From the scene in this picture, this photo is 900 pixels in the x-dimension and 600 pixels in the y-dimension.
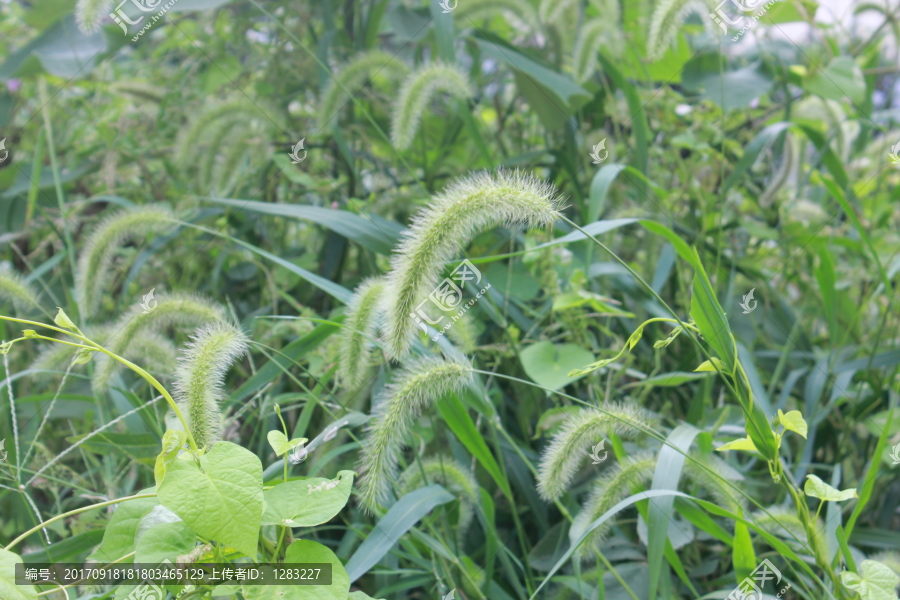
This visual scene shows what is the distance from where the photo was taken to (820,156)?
1429 millimetres

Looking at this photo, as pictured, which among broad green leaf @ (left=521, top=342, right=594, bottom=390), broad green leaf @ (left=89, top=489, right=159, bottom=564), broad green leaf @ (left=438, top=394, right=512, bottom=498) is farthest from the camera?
broad green leaf @ (left=521, top=342, right=594, bottom=390)

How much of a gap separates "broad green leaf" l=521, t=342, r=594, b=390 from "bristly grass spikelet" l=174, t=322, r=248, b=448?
491 mm

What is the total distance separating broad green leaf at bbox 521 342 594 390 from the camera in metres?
0.98

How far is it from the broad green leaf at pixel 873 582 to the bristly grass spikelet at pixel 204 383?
732mm

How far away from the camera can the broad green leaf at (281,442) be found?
1.96ft

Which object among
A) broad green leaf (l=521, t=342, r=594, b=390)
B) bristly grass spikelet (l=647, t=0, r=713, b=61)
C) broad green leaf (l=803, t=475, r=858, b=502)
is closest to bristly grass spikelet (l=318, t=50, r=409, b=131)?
bristly grass spikelet (l=647, t=0, r=713, b=61)

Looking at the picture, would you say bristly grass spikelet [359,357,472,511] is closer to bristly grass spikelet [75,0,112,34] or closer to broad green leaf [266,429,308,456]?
broad green leaf [266,429,308,456]

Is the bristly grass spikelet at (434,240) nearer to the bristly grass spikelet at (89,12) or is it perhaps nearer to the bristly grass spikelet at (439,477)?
the bristly grass spikelet at (439,477)

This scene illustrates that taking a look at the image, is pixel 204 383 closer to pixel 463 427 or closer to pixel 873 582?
pixel 463 427

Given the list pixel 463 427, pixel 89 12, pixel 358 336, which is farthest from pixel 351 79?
pixel 463 427

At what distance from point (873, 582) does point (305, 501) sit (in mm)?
626

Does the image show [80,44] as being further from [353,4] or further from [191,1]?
[353,4]

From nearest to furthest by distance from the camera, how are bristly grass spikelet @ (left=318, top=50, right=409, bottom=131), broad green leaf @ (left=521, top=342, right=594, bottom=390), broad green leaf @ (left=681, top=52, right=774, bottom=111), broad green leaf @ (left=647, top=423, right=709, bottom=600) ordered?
broad green leaf @ (left=647, top=423, right=709, bottom=600) → broad green leaf @ (left=521, top=342, right=594, bottom=390) → bristly grass spikelet @ (left=318, top=50, right=409, bottom=131) → broad green leaf @ (left=681, top=52, right=774, bottom=111)
